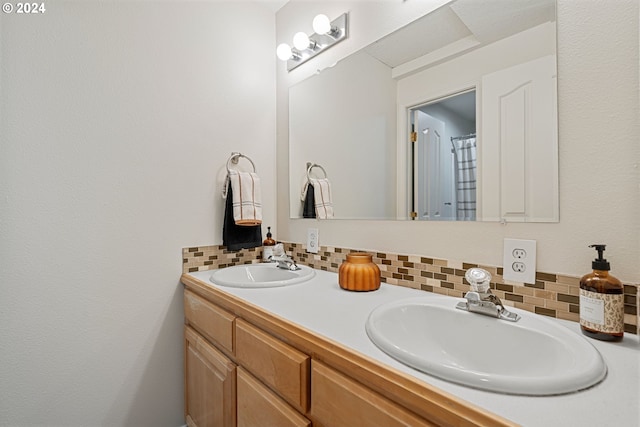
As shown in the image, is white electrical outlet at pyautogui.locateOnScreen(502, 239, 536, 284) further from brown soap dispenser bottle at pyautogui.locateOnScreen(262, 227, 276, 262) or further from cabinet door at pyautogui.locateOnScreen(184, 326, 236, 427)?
brown soap dispenser bottle at pyautogui.locateOnScreen(262, 227, 276, 262)

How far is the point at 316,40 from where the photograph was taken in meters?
1.56

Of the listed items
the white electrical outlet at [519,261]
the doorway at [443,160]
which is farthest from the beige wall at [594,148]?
the doorway at [443,160]

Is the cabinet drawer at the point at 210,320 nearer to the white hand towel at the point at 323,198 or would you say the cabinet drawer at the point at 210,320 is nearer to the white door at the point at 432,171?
the white hand towel at the point at 323,198

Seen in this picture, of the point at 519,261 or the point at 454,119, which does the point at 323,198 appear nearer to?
the point at 454,119

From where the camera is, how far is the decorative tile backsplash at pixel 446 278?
794mm

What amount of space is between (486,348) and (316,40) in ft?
4.99

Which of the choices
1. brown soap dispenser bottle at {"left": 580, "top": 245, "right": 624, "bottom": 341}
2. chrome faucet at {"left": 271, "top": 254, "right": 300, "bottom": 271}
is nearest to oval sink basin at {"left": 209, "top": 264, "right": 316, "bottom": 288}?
chrome faucet at {"left": 271, "top": 254, "right": 300, "bottom": 271}

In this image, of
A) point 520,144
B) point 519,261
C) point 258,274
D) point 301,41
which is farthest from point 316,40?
point 519,261

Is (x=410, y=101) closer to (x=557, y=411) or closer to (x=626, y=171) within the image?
(x=626, y=171)

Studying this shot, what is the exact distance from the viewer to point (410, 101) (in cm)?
117

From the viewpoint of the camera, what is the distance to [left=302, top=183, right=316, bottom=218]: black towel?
1.61 m

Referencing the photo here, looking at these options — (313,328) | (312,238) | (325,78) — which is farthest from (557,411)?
(325,78)

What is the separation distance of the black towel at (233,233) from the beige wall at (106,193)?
7 cm

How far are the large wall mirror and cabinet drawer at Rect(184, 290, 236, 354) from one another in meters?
0.68
